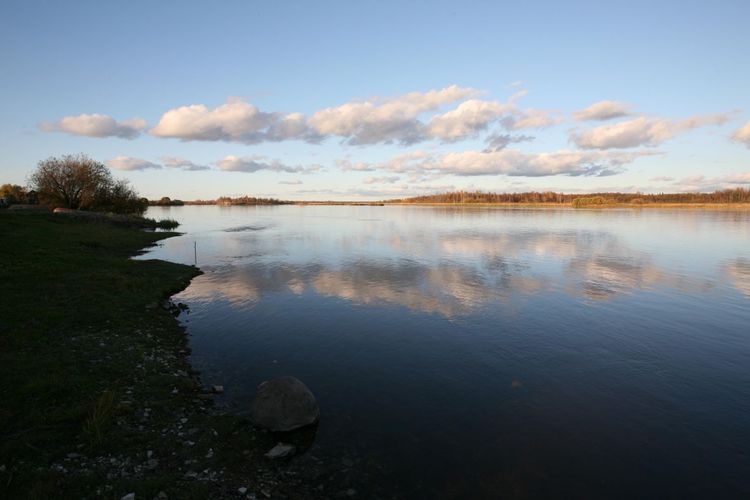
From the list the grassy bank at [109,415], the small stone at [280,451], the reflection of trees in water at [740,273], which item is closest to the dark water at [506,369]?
the reflection of trees in water at [740,273]

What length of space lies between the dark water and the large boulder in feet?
2.62

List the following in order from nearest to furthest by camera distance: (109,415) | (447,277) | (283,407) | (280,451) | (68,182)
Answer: (280,451)
(109,415)
(283,407)
(447,277)
(68,182)

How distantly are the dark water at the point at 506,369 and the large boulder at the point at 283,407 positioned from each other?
80 centimetres

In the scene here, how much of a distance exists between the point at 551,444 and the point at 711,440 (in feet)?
18.9

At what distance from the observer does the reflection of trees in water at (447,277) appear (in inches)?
1310

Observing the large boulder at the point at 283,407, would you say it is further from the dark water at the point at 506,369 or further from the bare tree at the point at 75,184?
the bare tree at the point at 75,184

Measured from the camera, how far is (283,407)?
1377 cm

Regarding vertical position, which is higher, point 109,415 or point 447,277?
point 109,415

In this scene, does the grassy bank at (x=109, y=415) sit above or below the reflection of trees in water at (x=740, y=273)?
above

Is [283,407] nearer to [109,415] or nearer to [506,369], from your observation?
[109,415]

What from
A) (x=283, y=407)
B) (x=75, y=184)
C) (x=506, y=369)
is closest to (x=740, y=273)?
(x=506, y=369)

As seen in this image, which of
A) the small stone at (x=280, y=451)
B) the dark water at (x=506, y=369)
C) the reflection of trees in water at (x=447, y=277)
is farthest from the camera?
the reflection of trees in water at (x=447, y=277)

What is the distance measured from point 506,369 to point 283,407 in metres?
11.1

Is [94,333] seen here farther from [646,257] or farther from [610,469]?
[646,257]
